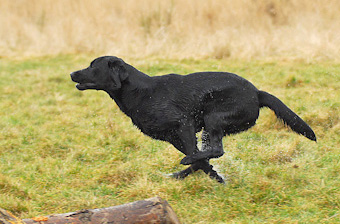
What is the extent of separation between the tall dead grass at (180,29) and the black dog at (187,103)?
20.4ft

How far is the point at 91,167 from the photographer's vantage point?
4.97 meters

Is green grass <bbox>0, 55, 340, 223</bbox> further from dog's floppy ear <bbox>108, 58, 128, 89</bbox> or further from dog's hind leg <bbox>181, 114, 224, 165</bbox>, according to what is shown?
dog's floppy ear <bbox>108, 58, 128, 89</bbox>

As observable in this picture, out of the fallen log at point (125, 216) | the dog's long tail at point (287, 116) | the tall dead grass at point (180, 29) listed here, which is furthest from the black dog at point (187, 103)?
the tall dead grass at point (180, 29)

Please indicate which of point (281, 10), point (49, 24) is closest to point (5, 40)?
point (49, 24)

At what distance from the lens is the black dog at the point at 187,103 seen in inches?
156

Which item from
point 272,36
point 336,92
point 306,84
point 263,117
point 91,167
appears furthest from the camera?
point 272,36

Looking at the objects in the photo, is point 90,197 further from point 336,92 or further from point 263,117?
point 336,92

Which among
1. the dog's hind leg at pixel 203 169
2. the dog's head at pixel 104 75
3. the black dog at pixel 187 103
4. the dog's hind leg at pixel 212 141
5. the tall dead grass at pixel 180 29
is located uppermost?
the tall dead grass at pixel 180 29

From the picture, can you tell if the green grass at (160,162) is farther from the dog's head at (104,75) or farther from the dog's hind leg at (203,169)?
the dog's head at (104,75)

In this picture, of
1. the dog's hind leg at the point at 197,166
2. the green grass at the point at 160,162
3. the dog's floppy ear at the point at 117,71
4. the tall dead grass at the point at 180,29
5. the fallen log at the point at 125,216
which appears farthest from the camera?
the tall dead grass at the point at 180,29

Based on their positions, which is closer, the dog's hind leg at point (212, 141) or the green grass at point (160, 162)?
the green grass at point (160, 162)

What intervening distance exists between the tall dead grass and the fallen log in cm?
752

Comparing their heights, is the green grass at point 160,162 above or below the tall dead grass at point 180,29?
below

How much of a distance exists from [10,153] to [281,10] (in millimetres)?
8404
